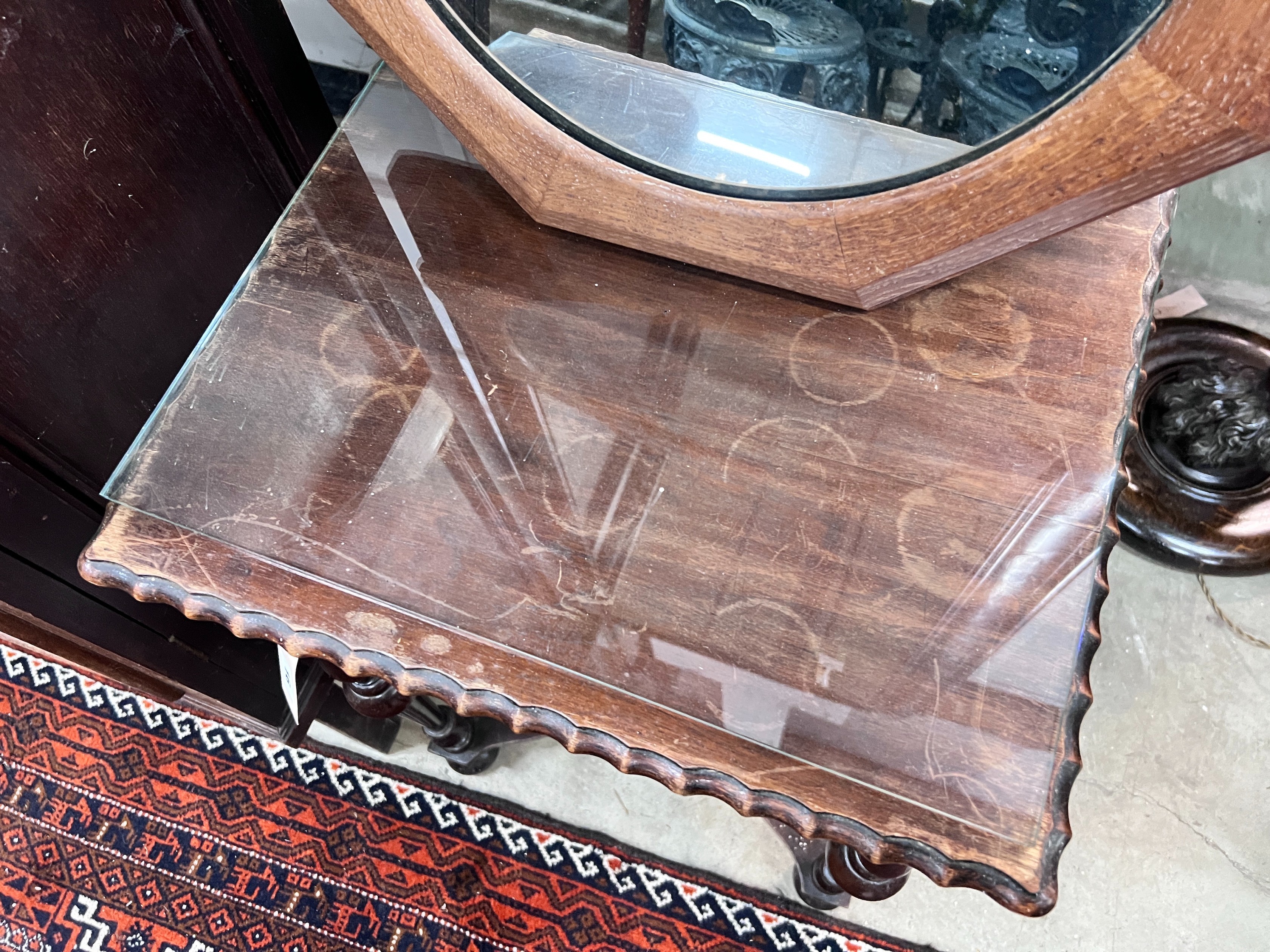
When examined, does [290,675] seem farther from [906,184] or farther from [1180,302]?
[1180,302]

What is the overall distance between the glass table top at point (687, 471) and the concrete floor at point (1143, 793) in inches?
22.8

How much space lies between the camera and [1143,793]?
3.09 feet

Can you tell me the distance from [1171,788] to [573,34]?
39.6 inches

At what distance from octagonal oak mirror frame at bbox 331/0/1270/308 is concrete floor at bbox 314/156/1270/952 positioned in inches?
25.9

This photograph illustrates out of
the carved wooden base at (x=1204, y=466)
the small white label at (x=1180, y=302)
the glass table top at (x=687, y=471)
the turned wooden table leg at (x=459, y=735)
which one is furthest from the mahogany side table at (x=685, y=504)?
the small white label at (x=1180, y=302)

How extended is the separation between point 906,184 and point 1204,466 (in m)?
0.76

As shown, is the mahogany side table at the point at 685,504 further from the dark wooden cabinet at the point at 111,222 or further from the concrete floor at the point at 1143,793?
the concrete floor at the point at 1143,793

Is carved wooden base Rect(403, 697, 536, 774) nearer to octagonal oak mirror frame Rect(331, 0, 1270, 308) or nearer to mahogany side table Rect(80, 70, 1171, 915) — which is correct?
mahogany side table Rect(80, 70, 1171, 915)

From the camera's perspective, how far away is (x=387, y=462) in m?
0.48

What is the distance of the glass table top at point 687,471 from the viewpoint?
417 mm

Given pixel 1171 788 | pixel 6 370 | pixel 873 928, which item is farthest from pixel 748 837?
pixel 6 370

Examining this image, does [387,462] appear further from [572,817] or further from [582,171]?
[572,817]

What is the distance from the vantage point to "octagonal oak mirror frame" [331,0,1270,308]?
1.07 feet

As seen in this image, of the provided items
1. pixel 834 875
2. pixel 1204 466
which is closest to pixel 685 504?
pixel 834 875
